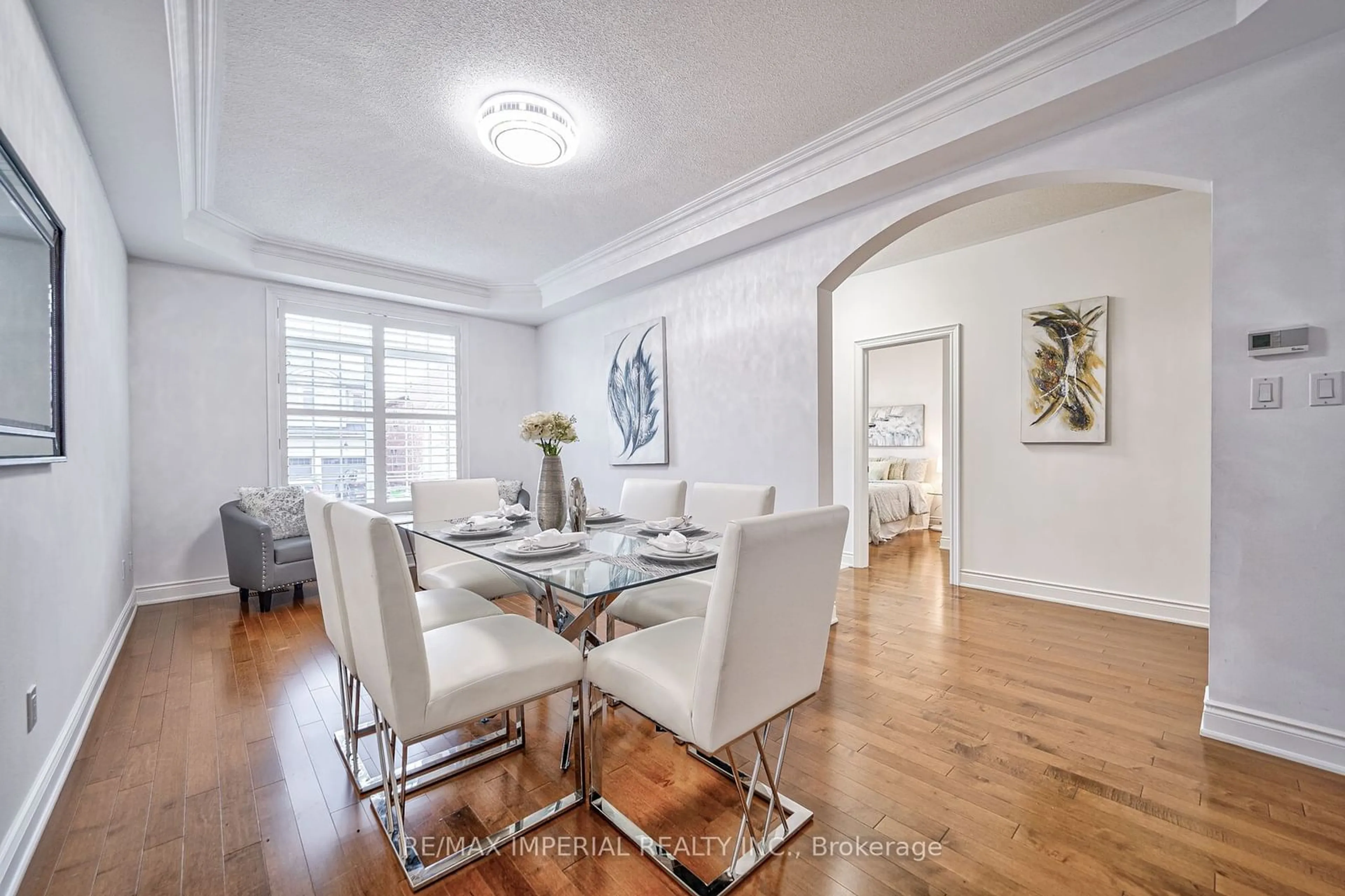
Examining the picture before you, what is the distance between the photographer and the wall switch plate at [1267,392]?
195 cm

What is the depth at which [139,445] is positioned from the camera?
3957 millimetres

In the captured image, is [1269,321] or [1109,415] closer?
[1269,321]

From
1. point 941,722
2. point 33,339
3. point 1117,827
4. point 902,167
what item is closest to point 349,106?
point 33,339

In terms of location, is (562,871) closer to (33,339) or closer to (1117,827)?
(1117,827)

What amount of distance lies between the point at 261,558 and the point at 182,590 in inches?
39.7

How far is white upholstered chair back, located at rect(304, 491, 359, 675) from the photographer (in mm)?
1758

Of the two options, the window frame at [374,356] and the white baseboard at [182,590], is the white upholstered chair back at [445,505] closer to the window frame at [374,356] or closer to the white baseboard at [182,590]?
the white baseboard at [182,590]

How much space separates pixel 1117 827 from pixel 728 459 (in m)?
2.74

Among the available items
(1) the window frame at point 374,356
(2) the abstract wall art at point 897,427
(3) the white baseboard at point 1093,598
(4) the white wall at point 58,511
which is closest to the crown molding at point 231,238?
(1) the window frame at point 374,356

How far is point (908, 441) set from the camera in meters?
7.71

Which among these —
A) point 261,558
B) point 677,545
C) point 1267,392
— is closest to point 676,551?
point 677,545

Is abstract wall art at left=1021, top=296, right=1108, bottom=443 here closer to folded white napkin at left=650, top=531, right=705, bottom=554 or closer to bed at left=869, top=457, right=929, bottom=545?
bed at left=869, top=457, right=929, bottom=545

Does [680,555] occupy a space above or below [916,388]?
below

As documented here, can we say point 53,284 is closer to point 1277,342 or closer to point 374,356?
point 374,356
